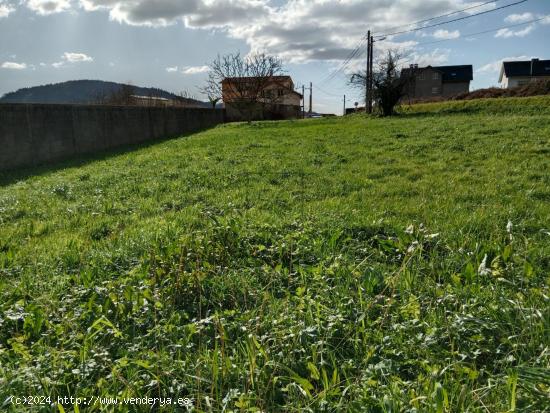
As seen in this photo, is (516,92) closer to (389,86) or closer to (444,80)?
(389,86)

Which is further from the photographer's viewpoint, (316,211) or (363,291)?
(316,211)

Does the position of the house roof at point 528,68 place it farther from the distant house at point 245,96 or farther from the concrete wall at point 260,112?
the distant house at point 245,96

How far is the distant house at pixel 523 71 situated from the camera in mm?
61281

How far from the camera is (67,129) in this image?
15.6 metres

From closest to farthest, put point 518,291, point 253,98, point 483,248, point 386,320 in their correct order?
point 386,320, point 518,291, point 483,248, point 253,98

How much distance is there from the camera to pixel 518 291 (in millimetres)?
3107

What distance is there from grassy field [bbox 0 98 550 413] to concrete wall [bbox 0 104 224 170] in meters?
7.98

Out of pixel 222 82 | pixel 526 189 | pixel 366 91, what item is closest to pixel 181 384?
pixel 526 189

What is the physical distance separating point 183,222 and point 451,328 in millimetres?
3597

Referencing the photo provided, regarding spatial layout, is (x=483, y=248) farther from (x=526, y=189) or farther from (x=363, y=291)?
(x=526, y=189)

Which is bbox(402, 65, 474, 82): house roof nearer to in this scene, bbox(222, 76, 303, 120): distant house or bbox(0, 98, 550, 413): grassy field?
bbox(222, 76, 303, 120): distant house

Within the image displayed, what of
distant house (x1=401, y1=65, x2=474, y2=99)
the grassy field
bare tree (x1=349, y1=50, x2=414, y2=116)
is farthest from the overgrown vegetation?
distant house (x1=401, y1=65, x2=474, y2=99)

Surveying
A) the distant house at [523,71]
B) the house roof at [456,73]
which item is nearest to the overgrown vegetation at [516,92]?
the distant house at [523,71]

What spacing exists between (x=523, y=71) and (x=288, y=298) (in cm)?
7341
